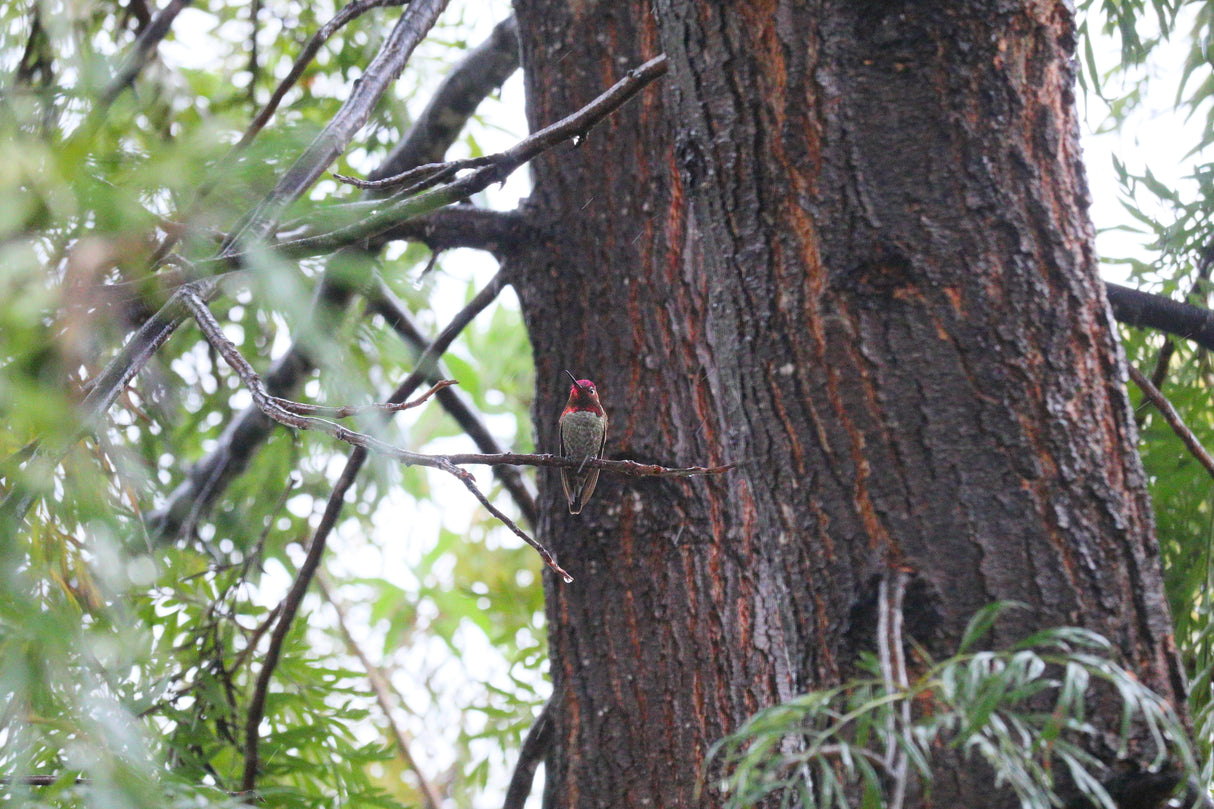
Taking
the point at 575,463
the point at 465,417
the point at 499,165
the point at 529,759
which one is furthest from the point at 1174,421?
the point at 465,417

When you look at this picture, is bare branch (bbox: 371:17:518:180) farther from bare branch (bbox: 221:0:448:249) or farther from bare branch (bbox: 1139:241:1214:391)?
bare branch (bbox: 1139:241:1214:391)

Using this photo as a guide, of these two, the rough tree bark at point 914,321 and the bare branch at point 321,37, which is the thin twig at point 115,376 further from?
the rough tree bark at point 914,321

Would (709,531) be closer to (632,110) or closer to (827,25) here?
(632,110)

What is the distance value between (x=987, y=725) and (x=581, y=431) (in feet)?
5.92

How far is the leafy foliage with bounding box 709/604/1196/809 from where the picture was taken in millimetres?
867

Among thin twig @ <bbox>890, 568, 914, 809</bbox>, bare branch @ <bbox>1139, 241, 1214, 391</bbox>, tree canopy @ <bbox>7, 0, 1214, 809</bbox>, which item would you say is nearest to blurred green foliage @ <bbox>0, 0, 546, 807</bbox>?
tree canopy @ <bbox>7, 0, 1214, 809</bbox>

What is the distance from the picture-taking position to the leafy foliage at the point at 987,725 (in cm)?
87

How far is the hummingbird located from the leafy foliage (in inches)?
54.3

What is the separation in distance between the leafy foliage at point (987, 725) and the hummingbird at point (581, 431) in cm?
138

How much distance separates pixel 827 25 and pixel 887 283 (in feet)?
1.07

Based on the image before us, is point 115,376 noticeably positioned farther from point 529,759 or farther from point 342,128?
point 529,759

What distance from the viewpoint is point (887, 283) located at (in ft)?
3.82

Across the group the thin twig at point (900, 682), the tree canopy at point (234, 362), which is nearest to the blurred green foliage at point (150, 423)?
the tree canopy at point (234, 362)

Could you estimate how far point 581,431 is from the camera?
2.63 metres
